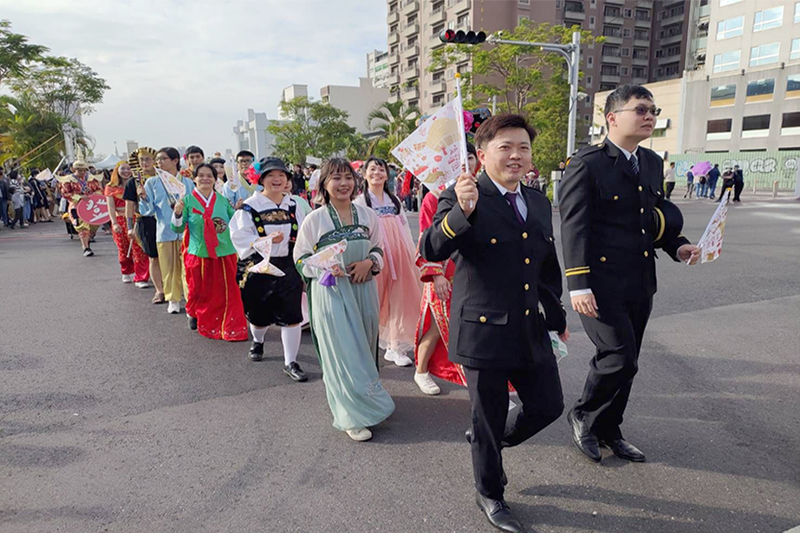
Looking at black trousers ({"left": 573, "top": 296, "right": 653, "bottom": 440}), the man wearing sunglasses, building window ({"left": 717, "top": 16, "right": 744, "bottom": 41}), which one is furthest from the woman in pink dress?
building window ({"left": 717, "top": 16, "right": 744, "bottom": 41})

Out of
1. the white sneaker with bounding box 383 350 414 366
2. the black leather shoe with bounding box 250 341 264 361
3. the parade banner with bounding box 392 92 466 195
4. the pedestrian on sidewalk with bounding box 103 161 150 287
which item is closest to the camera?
the parade banner with bounding box 392 92 466 195

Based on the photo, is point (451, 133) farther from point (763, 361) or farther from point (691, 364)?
point (763, 361)

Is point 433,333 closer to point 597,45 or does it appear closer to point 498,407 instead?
point 498,407

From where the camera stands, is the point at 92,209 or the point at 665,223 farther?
the point at 92,209

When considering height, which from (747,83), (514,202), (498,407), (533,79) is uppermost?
(747,83)

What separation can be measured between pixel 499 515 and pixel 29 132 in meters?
35.9

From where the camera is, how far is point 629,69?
62.6 metres

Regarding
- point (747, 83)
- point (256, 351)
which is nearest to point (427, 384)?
point (256, 351)

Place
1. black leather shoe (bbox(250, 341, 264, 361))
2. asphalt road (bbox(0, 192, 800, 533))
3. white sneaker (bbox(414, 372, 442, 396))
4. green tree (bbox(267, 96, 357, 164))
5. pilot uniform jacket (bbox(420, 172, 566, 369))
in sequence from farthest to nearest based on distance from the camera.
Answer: green tree (bbox(267, 96, 357, 164)), black leather shoe (bbox(250, 341, 264, 361)), white sneaker (bbox(414, 372, 442, 396)), asphalt road (bbox(0, 192, 800, 533)), pilot uniform jacket (bbox(420, 172, 566, 369))

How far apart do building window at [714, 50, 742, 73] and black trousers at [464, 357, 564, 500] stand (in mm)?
50246

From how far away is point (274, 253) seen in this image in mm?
4355

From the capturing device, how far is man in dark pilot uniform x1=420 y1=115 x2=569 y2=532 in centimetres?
237

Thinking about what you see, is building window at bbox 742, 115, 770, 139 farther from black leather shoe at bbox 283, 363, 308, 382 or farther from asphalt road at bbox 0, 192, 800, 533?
black leather shoe at bbox 283, 363, 308, 382

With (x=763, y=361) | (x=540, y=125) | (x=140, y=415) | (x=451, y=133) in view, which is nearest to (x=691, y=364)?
(x=763, y=361)
